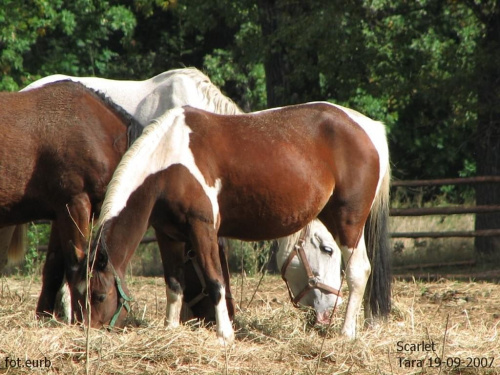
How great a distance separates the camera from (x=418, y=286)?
300 inches

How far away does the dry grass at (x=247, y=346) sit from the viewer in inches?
167

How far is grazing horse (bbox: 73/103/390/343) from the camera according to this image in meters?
4.77

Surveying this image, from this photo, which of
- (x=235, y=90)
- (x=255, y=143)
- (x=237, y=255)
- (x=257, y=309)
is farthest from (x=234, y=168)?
(x=235, y=90)

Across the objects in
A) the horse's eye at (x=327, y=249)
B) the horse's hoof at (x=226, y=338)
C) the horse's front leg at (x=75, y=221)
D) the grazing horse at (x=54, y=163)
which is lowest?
the horse's hoof at (x=226, y=338)

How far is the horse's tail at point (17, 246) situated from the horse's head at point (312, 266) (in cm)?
220

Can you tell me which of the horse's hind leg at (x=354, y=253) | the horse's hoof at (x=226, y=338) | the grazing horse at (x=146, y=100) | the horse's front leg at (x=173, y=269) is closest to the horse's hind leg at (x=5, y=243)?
the grazing horse at (x=146, y=100)

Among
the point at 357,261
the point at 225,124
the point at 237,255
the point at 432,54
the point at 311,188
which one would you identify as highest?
the point at 432,54

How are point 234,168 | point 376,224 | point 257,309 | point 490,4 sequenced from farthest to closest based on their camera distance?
point 490,4, point 257,309, point 376,224, point 234,168

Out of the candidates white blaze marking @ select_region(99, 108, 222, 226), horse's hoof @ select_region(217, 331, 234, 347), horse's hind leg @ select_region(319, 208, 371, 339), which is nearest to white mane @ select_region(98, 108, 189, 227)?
white blaze marking @ select_region(99, 108, 222, 226)

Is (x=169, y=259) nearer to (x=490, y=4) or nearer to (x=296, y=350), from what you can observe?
(x=296, y=350)

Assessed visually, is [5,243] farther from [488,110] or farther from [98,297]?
[488,110]

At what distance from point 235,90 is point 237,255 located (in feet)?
15.0

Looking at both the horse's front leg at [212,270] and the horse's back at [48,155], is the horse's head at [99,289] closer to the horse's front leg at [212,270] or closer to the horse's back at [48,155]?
the horse's front leg at [212,270]

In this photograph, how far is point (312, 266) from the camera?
19.7 feet
